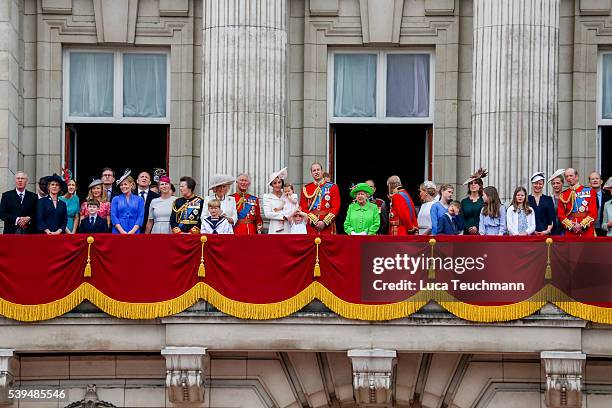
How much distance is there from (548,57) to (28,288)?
11910mm

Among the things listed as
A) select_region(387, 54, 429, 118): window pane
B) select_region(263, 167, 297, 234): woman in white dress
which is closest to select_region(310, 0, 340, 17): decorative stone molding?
select_region(387, 54, 429, 118): window pane

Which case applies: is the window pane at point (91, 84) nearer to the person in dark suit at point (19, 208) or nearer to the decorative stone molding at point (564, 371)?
the person in dark suit at point (19, 208)

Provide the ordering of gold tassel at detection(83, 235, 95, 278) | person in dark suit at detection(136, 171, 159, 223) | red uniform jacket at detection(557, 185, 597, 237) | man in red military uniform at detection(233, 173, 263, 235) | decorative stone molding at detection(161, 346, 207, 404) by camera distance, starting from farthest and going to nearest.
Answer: person in dark suit at detection(136, 171, 159, 223) → man in red military uniform at detection(233, 173, 263, 235) → red uniform jacket at detection(557, 185, 597, 237) → gold tassel at detection(83, 235, 95, 278) → decorative stone molding at detection(161, 346, 207, 404)

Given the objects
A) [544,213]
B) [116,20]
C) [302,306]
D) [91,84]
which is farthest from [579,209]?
[91,84]

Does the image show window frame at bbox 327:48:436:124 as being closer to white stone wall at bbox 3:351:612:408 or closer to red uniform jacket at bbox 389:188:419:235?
red uniform jacket at bbox 389:188:419:235

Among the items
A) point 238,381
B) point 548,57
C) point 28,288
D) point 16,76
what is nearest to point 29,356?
point 28,288

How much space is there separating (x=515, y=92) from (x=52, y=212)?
9.92 meters

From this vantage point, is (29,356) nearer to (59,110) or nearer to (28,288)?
(28,288)

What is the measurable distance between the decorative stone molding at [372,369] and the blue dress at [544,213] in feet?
12.5

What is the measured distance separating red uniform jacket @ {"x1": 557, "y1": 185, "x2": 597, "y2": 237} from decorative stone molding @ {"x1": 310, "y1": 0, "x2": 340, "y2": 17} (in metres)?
8.49

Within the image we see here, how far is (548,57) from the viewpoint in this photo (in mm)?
45469

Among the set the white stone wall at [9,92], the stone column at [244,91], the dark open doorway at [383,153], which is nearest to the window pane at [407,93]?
the dark open doorway at [383,153]

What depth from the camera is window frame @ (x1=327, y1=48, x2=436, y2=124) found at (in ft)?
159

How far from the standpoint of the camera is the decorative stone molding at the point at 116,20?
159ft
